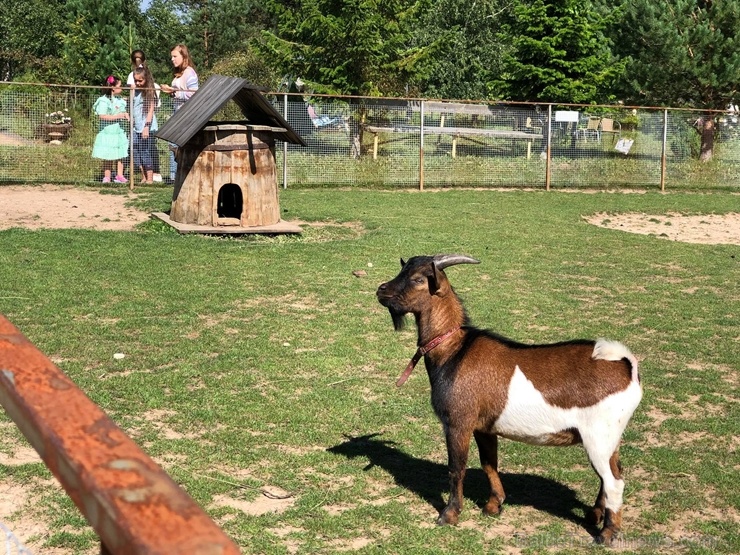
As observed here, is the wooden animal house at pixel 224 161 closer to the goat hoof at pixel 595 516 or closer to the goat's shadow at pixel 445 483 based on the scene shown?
the goat's shadow at pixel 445 483

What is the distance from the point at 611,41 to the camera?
30.2 m

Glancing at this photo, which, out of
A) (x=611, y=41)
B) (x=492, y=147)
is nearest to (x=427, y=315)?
(x=492, y=147)

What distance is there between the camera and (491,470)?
17.0 ft

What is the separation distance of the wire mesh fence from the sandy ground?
125 cm

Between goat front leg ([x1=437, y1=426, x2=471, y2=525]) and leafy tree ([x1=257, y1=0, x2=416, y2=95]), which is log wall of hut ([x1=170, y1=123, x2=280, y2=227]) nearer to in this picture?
goat front leg ([x1=437, y1=426, x2=471, y2=525])

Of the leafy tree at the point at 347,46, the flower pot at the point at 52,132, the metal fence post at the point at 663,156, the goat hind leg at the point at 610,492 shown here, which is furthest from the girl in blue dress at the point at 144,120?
the goat hind leg at the point at 610,492

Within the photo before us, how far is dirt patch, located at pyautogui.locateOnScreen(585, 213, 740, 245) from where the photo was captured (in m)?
15.8

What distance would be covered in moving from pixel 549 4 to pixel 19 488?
2567cm

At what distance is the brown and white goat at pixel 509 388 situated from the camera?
15.4 feet

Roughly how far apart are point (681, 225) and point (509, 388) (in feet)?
43.2

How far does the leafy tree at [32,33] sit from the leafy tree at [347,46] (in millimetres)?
16240

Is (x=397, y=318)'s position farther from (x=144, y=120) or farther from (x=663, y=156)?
(x=663, y=156)

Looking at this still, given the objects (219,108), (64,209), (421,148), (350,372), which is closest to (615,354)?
(350,372)

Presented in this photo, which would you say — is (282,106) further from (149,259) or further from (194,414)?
(194,414)
